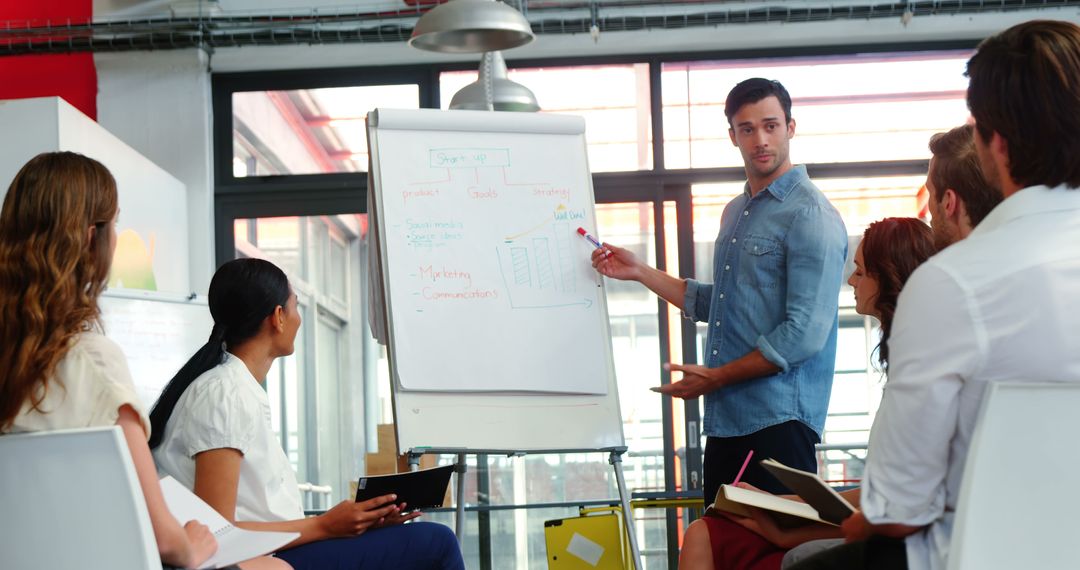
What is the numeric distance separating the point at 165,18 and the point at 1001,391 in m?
5.39

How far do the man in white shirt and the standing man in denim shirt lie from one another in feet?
4.25

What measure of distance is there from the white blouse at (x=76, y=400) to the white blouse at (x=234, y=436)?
0.57 metres

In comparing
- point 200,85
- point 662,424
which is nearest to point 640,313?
point 662,424

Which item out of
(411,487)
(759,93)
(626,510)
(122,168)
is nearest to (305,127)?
(122,168)

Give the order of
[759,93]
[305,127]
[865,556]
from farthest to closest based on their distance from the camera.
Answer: [305,127] < [759,93] < [865,556]

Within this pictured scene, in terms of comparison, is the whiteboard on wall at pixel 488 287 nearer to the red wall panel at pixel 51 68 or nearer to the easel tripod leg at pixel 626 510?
the easel tripod leg at pixel 626 510

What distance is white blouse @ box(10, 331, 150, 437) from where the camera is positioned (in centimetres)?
177

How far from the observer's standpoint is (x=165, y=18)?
5977 millimetres

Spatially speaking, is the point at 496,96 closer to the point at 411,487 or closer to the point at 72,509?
the point at 411,487

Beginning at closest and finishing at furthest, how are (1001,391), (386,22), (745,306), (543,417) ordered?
(1001,391) < (745,306) < (543,417) < (386,22)

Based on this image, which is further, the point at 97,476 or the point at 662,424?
the point at 662,424

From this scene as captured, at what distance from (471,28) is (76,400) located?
7.46 ft

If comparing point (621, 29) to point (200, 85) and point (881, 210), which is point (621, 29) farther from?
point (200, 85)

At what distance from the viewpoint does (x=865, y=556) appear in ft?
5.36
